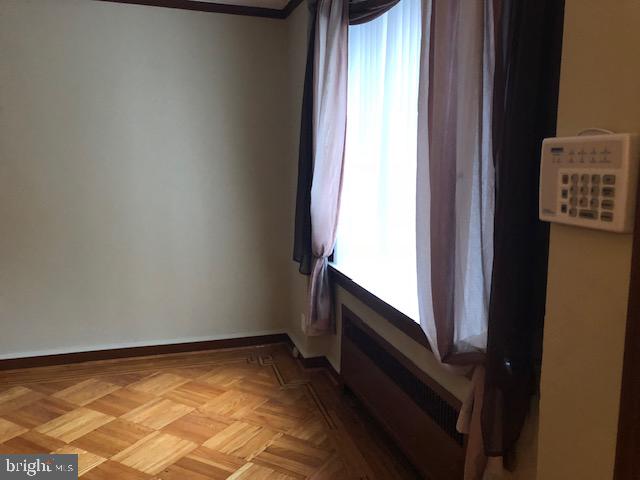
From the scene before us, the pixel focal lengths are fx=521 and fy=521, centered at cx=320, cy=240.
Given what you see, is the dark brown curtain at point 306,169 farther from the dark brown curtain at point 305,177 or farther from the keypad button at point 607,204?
the keypad button at point 607,204

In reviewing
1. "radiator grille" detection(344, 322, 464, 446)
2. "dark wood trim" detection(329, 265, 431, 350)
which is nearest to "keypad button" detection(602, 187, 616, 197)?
"dark wood trim" detection(329, 265, 431, 350)

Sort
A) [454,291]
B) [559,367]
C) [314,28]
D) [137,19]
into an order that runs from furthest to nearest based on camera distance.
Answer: [137,19] < [314,28] < [454,291] < [559,367]

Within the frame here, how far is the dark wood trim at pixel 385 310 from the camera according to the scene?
1.90 m

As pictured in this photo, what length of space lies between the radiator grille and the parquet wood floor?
1.24 feet

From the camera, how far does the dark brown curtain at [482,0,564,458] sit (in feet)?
3.64

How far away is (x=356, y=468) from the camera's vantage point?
2.24m

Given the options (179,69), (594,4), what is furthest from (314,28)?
(594,4)

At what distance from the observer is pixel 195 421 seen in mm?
2668

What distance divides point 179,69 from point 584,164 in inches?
115

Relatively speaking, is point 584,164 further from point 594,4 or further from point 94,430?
point 94,430

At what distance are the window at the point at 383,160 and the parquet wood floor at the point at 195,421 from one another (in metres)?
0.74

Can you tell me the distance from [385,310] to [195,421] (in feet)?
4.01

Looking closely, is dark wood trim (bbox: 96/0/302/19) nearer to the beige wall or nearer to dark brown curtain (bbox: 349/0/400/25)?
dark brown curtain (bbox: 349/0/400/25)

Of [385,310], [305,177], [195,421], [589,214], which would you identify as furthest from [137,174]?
[589,214]
